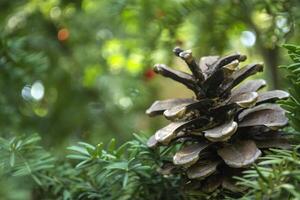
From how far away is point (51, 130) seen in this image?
2.98 ft

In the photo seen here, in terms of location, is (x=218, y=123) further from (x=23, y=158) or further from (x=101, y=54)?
(x=101, y=54)

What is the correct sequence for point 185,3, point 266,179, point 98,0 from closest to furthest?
point 266,179, point 185,3, point 98,0

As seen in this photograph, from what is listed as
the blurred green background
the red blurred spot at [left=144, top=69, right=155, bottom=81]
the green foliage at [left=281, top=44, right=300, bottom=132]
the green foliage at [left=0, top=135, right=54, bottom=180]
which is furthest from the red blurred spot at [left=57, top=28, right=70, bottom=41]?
the green foliage at [left=281, top=44, right=300, bottom=132]

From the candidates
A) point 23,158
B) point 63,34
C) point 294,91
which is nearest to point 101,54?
point 63,34

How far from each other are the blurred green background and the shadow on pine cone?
0.66 ft

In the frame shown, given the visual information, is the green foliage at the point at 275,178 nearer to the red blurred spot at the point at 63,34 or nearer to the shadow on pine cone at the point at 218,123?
the shadow on pine cone at the point at 218,123

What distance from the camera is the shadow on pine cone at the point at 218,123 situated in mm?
Answer: 381

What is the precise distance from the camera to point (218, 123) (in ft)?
1.33

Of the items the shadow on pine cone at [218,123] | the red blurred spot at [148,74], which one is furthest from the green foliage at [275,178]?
the red blurred spot at [148,74]

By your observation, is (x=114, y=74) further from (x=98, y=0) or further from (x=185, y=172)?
(x=185, y=172)

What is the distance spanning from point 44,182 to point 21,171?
4 centimetres

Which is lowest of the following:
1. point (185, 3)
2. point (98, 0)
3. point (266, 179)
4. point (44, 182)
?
point (266, 179)

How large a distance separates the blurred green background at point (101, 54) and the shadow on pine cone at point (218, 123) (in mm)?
202

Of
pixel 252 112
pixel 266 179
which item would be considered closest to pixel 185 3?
pixel 252 112
